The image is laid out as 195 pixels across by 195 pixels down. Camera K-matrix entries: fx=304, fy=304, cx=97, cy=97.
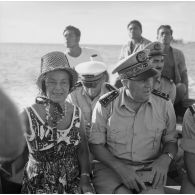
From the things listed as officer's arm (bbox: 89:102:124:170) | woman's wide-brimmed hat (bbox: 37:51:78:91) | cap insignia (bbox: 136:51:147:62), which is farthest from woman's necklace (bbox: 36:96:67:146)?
cap insignia (bbox: 136:51:147:62)

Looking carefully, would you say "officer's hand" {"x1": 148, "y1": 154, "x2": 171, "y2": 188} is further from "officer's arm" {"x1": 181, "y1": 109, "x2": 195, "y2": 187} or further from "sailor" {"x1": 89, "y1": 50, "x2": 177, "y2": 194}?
"officer's arm" {"x1": 181, "y1": 109, "x2": 195, "y2": 187}

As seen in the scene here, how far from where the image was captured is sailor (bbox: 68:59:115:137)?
327 centimetres

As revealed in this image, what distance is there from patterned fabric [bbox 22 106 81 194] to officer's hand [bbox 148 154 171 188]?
22.2 inches

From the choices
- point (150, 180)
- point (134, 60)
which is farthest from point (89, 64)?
point (150, 180)

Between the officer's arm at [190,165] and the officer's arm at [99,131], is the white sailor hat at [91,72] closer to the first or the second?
the officer's arm at [99,131]

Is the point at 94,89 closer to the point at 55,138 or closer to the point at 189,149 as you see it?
the point at 55,138

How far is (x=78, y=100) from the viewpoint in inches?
132

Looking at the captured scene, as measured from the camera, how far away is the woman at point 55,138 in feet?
7.03

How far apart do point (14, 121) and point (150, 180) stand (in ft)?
6.07

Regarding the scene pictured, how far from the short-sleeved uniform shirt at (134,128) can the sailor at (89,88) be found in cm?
77

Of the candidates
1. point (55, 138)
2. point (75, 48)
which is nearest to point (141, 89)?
point (55, 138)

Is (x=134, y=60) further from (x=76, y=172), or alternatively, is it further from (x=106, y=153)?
(x=76, y=172)

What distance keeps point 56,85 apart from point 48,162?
1.86 ft

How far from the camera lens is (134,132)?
2.35 meters
